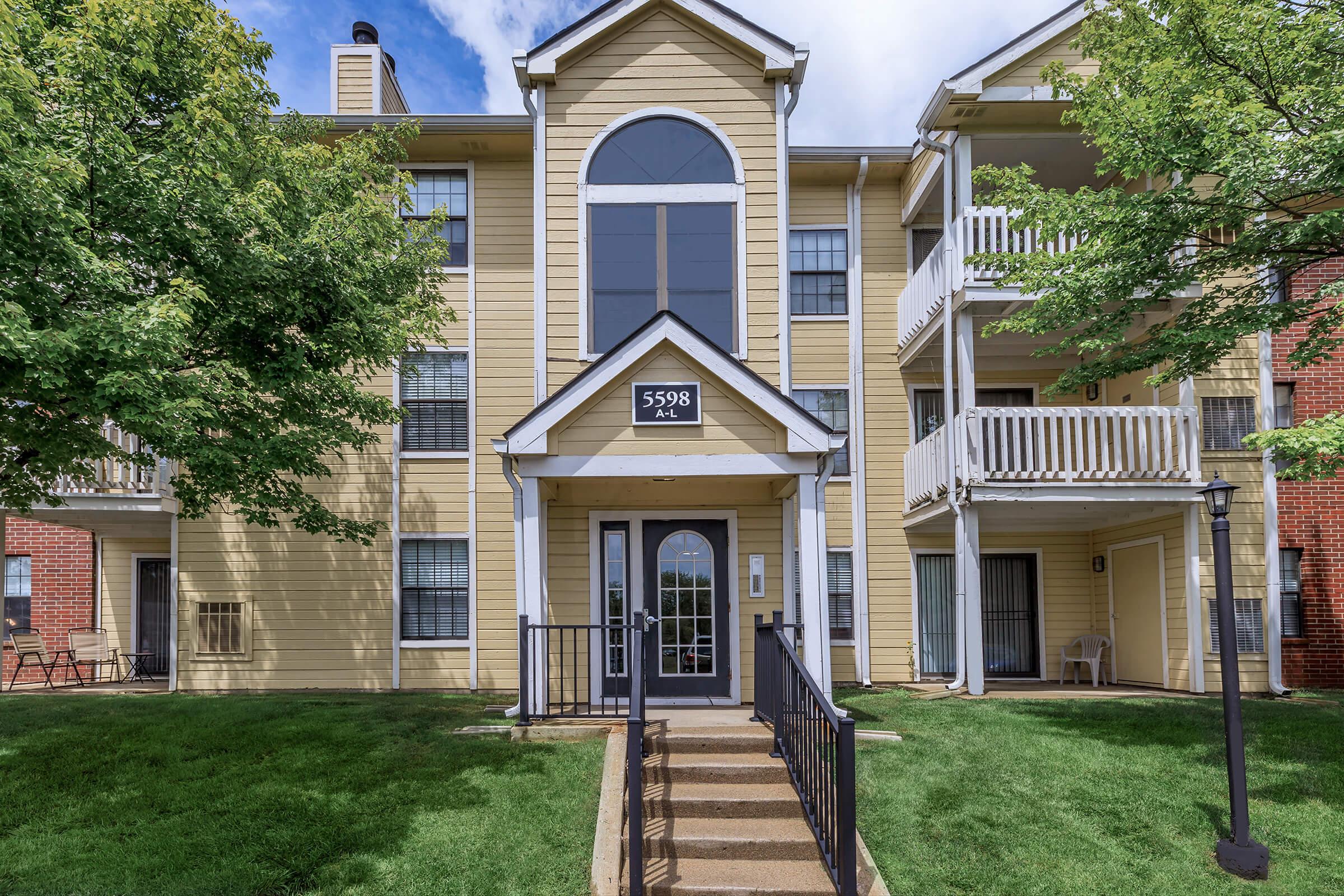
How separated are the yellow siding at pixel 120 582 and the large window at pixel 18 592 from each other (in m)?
1.24

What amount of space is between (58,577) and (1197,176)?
16.8m

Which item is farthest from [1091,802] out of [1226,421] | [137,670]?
[137,670]

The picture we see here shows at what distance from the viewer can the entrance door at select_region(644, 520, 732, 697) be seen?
10.6 metres

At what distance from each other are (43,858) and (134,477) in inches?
294

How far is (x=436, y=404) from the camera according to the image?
13.3 meters

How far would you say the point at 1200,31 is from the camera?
27.2ft

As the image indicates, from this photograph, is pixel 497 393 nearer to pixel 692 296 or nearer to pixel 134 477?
pixel 692 296

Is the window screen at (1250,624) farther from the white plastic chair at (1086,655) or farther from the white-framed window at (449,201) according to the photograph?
the white-framed window at (449,201)

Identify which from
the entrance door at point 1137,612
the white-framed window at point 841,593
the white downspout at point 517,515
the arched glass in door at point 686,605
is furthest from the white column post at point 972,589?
the white downspout at point 517,515

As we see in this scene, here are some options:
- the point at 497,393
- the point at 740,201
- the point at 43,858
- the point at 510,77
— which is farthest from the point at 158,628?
the point at 740,201

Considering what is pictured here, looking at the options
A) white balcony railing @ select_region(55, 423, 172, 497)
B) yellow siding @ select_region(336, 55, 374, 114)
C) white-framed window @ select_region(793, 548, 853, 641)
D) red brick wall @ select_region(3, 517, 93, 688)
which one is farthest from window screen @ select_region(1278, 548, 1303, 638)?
red brick wall @ select_region(3, 517, 93, 688)

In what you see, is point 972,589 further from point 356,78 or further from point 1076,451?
point 356,78

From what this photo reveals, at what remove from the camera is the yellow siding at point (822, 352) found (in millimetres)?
14016

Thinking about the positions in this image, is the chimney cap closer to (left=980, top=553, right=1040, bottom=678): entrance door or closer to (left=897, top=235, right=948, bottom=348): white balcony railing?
(left=897, top=235, right=948, bottom=348): white balcony railing
